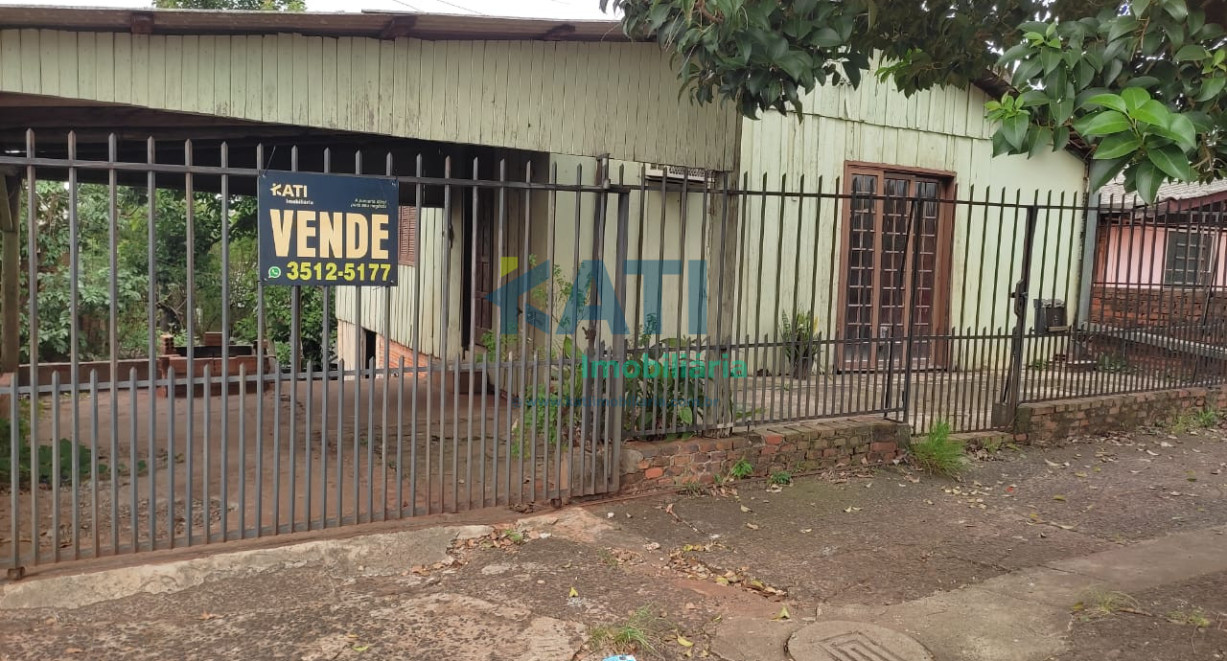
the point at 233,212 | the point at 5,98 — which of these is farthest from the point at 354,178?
the point at 233,212

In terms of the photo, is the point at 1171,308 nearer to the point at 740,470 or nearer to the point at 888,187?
the point at 888,187

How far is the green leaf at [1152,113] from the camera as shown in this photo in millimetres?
2719

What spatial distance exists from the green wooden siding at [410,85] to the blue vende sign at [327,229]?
68 centimetres

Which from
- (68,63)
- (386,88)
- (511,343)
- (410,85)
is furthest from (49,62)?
(511,343)

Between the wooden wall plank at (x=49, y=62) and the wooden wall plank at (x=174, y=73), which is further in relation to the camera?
the wooden wall plank at (x=174, y=73)

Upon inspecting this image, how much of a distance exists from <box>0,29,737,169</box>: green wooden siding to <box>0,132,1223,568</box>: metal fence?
42 cm

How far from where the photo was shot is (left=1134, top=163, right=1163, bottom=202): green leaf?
8.82ft

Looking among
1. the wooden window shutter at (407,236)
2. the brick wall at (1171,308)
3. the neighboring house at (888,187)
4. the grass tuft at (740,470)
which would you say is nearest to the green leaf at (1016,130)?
the grass tuft at (740,470)

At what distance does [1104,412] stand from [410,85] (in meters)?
7.08

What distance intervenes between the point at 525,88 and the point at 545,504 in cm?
281

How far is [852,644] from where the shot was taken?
3.77m

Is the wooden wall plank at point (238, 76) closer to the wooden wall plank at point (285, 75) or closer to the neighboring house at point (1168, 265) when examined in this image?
the wooden wall plank at point (285, 75)

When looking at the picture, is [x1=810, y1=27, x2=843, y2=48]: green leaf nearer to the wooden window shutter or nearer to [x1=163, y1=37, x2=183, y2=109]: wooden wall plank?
[x1=163, y1=37, x2=183, y2=109]: wooden wall plank

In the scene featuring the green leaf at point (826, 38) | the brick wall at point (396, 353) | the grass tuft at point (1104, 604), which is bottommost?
the grass tuft at point (1104, 604)
